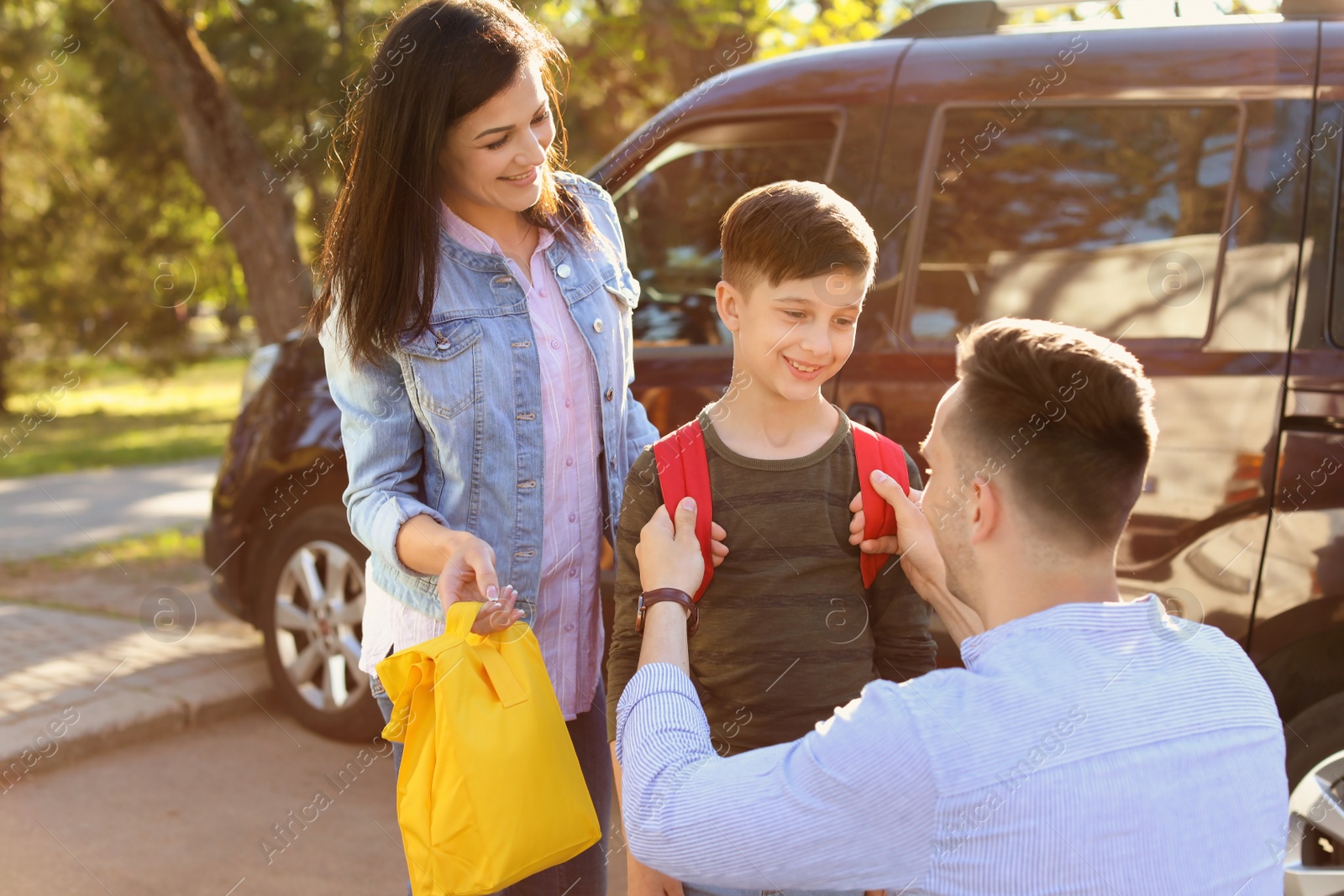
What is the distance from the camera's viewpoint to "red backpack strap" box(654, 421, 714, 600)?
1.90m

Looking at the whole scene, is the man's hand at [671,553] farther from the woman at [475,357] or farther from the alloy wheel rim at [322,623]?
the alloy wheel rim at [322,623]

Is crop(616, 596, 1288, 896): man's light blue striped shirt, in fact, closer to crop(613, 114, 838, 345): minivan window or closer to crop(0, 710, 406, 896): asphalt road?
crop(613, 114, 838, 345): minivan window

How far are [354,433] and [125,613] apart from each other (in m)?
5.00

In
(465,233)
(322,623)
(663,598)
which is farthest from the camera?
(322,623)

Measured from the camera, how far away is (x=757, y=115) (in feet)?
12.1

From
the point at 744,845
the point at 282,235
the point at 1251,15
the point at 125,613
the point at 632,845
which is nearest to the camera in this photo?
the point at 744,845

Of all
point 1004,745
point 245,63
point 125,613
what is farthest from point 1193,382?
point 245,63

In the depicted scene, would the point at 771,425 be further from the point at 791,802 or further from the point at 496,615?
the point at 791,802

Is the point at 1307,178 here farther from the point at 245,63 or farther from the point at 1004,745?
the point at 245,63

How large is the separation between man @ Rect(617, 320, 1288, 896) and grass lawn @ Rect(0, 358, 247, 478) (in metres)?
12.8

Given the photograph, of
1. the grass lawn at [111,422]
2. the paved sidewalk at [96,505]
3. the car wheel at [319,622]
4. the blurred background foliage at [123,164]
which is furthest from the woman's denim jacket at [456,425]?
the grass lawn at [111,422]

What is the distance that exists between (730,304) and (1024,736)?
40.1 inches

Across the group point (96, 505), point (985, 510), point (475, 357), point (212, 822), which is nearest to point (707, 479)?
point (475, 357)

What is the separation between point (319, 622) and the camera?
4660mm
